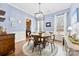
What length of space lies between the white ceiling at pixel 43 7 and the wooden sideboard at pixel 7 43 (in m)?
0.60

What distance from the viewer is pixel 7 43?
2766 millimetres

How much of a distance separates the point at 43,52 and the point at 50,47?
183 millimetres

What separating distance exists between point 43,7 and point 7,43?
1068 mm

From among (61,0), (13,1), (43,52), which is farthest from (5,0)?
(43,52)

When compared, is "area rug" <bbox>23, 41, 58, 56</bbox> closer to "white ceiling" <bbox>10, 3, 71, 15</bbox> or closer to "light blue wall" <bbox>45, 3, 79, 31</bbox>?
"light blue wall" <bbox>45, 3, 79, 31</bbox>

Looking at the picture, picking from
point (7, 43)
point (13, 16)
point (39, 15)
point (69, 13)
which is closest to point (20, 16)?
point (13, 16)

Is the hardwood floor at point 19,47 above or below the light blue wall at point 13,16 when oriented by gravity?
below

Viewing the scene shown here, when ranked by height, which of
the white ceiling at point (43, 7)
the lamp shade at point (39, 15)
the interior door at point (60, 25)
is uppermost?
the white ceiling at point (43, 7)

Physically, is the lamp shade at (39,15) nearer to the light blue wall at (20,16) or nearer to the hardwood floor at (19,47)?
the light blue wall at (20,16)

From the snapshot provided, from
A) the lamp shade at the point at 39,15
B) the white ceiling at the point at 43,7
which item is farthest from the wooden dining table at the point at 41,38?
the white ceiling at the point at 43,7

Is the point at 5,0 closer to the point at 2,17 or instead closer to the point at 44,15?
the point at 2,17

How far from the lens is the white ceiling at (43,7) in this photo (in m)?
2.75

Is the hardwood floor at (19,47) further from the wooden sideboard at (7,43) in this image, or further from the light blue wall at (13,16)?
the light blue wall at (13,16)

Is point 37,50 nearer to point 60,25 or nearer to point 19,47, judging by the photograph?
point 19,47
